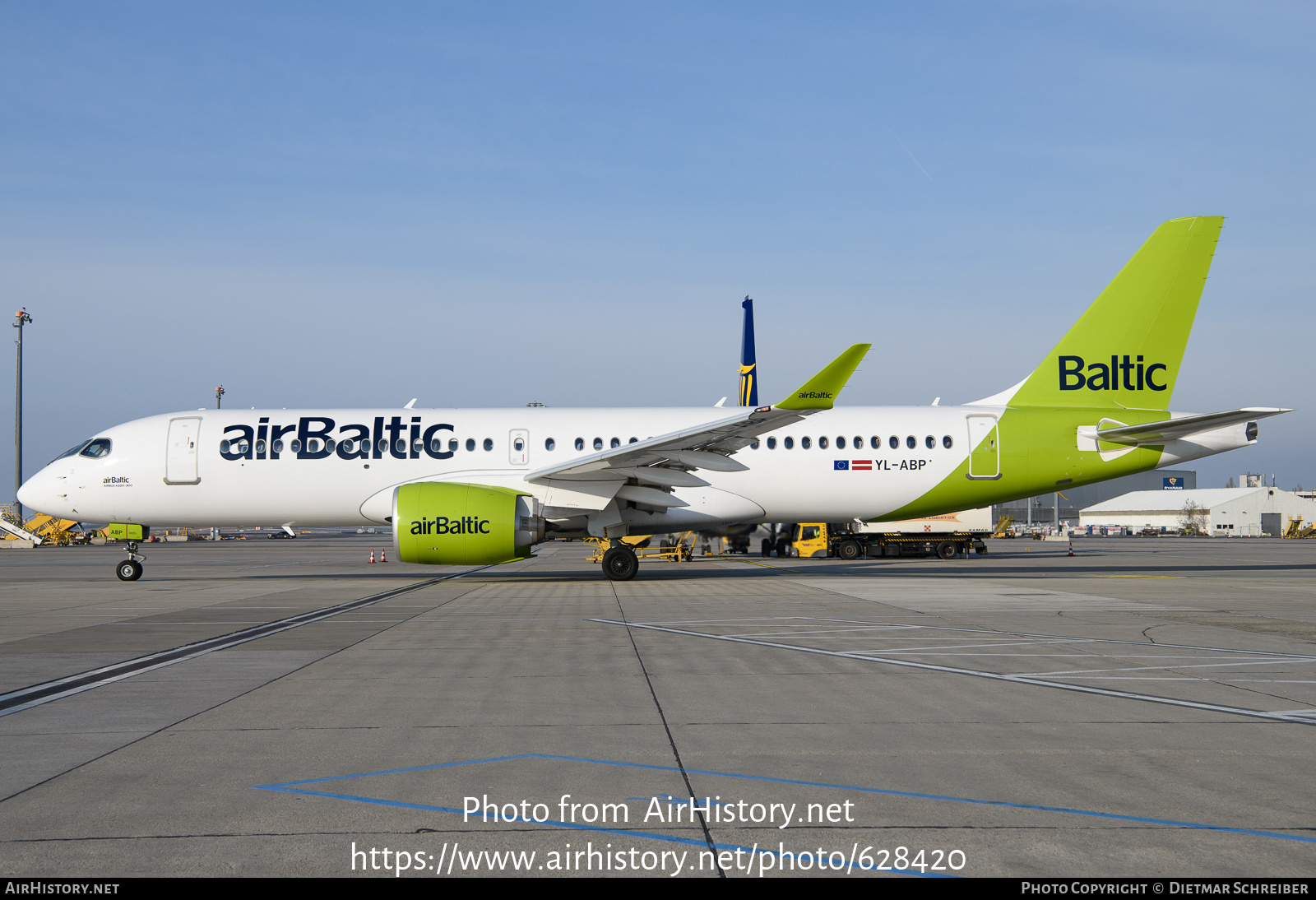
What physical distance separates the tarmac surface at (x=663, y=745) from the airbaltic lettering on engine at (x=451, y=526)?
548 centimetres

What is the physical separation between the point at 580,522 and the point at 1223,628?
12.2 metres

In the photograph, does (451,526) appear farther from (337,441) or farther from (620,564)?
(337,441)

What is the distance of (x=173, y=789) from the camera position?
15.2ft

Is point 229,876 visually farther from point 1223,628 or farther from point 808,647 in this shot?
point 1223,628

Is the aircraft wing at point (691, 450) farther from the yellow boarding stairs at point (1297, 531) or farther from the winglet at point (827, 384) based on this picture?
the yellow boarding stairs at point (1297, 531)

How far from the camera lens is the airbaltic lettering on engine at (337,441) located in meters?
20.9

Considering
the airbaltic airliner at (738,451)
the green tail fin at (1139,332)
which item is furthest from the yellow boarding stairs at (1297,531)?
the airbaltic airliner at (738,451)

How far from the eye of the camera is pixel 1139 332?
69.8ft

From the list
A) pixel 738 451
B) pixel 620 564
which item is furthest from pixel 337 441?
pixel 738 451

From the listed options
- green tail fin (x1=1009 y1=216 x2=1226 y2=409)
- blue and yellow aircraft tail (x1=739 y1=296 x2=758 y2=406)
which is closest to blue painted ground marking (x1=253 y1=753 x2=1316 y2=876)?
green tail fin (x1=1009 y1=216 x2=1226 y2=409)

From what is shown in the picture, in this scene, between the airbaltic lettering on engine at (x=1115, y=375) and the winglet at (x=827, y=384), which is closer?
the winglet at (x=827, y=384)

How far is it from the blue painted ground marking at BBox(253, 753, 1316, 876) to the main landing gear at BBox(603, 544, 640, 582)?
612 inches

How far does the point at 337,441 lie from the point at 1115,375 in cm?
1774

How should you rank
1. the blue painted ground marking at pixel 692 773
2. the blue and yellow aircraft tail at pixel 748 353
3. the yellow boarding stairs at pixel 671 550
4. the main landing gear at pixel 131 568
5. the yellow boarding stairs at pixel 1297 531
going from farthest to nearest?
1. the yellow boarding stairs at pixel 1297 531
2. the blue and yellow aircraft tail at pixel 748 353
3. the yellow boarding stairs at pixel 671 550
4. the main landing gear at pixel 131 568
5. the blue painted ground marking at pixel 692 773
